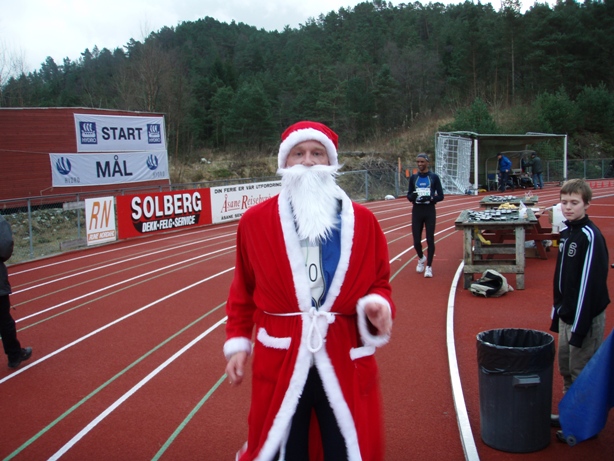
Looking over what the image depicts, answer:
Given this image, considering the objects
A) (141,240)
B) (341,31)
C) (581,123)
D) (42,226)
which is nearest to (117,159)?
(42,226)

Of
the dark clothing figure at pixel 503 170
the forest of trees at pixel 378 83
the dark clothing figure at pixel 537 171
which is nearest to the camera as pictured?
the dark clothing figure at pixel 503 170

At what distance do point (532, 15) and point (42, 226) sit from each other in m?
53.4

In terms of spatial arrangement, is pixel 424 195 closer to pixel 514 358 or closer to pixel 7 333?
pixel 514 358

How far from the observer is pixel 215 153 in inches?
1869

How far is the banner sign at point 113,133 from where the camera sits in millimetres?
24719

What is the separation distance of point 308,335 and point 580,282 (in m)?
2.56

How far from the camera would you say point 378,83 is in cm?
5550

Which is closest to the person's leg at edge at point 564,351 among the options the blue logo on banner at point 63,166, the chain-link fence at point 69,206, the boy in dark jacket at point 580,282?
the boy in dark jacket at point 580,282

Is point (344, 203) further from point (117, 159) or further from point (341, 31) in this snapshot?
point (341, 31)

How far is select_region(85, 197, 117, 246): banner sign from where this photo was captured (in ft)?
53.2

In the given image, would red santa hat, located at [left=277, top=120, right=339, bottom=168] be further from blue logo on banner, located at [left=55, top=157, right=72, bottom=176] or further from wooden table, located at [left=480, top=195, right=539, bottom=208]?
blue logo on banner, located at [left=55, top=157, right=72, bottom=176]

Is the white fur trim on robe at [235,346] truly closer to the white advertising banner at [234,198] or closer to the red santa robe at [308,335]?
the red santa robe at [308,335]

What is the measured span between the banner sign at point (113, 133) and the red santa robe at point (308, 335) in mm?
Result: 24280

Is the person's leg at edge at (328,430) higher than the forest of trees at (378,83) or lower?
lower
